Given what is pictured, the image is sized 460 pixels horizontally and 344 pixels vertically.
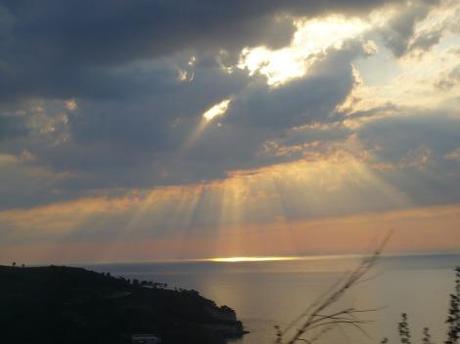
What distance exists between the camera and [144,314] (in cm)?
6731

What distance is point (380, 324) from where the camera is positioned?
77.0 meters

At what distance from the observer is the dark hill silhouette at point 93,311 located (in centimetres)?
4659

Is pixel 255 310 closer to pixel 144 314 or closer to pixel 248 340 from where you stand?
pixel 248 340

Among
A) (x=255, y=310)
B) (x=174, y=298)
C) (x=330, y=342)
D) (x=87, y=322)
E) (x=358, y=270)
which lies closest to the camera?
(x=358, y=270)

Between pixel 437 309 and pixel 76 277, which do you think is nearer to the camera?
pixel 76 277

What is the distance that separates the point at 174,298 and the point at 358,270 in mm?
82601

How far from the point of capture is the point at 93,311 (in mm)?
60438

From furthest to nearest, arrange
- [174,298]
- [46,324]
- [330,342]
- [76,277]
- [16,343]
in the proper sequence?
[174,298] → [76,277] → [330,342] → [46,324] → [16,343]

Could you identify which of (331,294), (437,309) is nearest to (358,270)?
(331,294)

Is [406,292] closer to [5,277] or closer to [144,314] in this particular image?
[144,314]

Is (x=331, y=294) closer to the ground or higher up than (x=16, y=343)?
higher up

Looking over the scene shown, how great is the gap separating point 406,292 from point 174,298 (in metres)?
65.9

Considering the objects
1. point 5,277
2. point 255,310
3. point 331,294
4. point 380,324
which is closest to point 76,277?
point 5,277

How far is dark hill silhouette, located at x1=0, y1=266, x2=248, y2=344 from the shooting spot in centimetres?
4659
